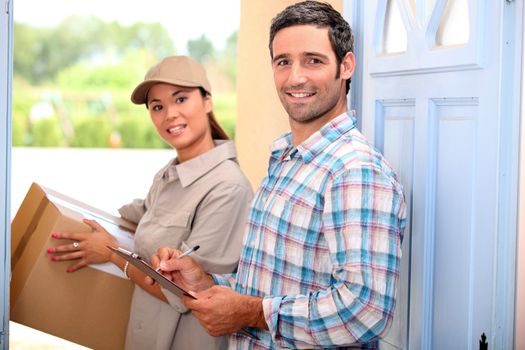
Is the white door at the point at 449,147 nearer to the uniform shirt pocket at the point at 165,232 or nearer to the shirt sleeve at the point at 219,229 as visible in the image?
the shirt sleeve at the point at 219,229

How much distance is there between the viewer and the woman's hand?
2.56 metres

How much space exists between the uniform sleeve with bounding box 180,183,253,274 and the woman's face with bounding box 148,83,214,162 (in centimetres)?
22

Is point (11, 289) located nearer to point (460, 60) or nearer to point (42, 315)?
point (42, 315)

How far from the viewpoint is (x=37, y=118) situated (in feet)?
60.2

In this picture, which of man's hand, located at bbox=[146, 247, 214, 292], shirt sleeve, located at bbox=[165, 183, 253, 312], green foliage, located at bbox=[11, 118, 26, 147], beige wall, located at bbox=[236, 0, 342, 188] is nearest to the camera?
man's hand, located at bbox=[146, 247, 214, 292]

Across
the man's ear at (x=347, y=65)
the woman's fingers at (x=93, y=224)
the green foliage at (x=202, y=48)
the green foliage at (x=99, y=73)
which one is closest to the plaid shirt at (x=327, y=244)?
the man's ear at (x=347, y=65)

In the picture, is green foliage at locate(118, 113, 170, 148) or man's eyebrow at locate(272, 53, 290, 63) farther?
green foliage at locate(118, 113, 170, 148)

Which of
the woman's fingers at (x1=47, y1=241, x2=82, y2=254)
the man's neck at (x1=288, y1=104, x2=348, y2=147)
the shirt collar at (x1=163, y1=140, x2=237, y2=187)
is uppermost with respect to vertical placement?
the man's neck at (x1=288, y1=104, x2=348, y2=147)

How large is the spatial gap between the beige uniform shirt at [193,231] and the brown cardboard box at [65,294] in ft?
0.27

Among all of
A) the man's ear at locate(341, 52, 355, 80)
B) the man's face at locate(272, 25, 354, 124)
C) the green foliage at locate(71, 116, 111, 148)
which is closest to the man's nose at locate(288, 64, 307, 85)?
the man's face at locate(272, 25, 354, 124)

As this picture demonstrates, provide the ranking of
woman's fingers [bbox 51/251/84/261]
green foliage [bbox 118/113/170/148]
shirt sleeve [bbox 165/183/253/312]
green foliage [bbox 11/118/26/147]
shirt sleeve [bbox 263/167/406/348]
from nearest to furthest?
1. shirt sleeve [bbox 263/167/406/348]
2. shirt sleeve [bbox 165/183/253/312]
3. woman's fingers [bbox 51/251/84/261]
4. green foliage [bbox 11/118/26/147]
5. green foliage [bbox 118/113/170/148]

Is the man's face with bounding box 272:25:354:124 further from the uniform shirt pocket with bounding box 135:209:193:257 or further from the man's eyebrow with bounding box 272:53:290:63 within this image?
the uniform shirt pocket with bounding box 135:209:193:257

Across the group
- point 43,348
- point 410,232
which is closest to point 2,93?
point 410,232

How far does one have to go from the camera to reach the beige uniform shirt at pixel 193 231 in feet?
7.91
